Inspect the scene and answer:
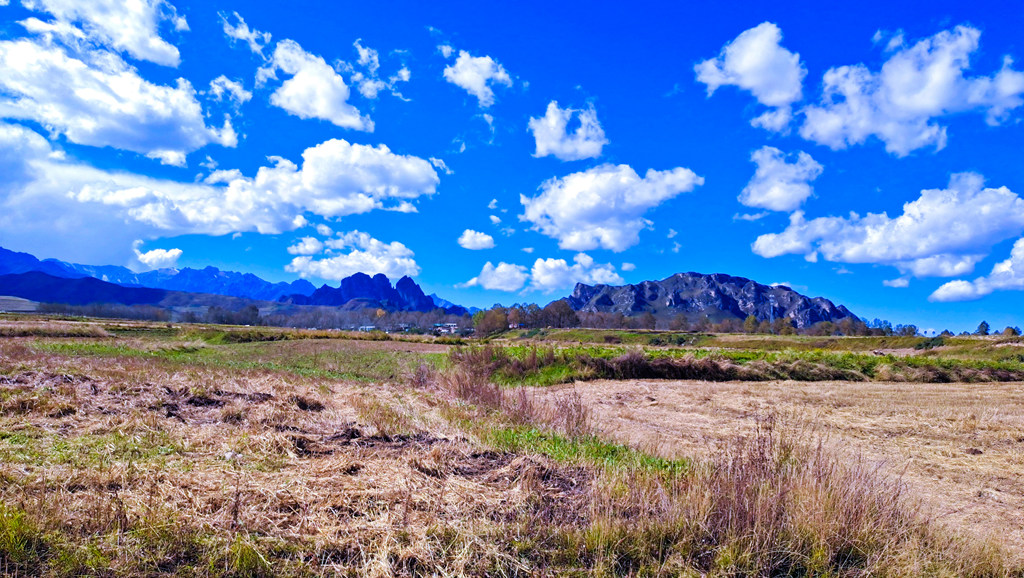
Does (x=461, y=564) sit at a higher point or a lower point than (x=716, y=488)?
lower

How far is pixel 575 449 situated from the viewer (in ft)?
24.9

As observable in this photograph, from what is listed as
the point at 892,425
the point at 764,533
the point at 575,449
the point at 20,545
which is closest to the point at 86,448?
the point at 20,545

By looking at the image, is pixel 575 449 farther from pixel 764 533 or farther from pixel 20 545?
pixel 20 545

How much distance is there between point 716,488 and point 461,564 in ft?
9.35

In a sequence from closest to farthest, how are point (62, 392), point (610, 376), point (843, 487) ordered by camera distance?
point (843, 487) → point (62, 392) → point (610, 376)

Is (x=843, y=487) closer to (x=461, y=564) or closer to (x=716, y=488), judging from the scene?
(x=716, y=488)

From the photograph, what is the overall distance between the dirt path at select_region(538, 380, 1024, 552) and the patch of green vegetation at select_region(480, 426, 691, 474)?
0.88 metres

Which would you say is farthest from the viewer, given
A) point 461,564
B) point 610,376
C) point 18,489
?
point 610,376

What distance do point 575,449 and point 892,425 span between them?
34.1 feet

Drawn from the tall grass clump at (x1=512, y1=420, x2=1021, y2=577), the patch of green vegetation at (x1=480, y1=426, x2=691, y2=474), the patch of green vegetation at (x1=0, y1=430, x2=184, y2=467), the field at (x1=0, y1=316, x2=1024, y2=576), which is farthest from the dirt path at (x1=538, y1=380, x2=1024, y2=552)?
the patch of green vegetation at (x1=0, y1=430, x2=184, y2=467)

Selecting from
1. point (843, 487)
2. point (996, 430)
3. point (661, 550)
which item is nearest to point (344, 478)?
point (661, 550)

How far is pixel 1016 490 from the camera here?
7.48 m

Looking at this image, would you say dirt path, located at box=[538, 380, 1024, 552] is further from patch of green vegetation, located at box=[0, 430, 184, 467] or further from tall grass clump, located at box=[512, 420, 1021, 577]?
patch of green vegetation, located at box=[0, 430, 184, 467]

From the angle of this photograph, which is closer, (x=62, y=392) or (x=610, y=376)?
(x=62, y=392)
